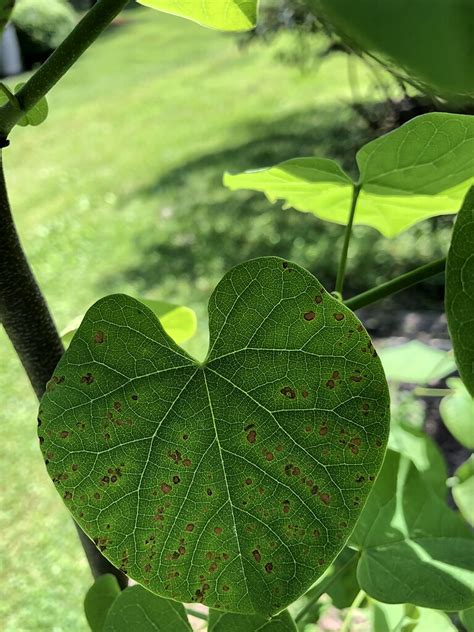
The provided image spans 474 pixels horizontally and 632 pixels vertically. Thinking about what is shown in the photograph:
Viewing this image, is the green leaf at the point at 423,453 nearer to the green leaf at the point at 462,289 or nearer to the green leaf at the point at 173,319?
the green leaf at the point at 173,319

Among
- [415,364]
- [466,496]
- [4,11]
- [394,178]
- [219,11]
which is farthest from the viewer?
[415,364]

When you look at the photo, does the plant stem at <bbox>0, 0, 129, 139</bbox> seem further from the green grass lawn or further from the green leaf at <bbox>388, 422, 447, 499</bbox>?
the green grass lawn

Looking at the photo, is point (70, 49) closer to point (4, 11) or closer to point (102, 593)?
point (4, 11)

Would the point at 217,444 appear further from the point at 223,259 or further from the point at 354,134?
the point at 354,134

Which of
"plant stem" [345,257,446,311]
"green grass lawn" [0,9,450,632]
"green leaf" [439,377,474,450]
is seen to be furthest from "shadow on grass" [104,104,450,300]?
Result: "plant stem" [345,257,446,311]

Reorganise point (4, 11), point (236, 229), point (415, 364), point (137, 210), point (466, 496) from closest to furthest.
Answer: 1. point (4, 11)
2. point (466, 496)
3. point (415, 364)
4. point (236, 229)
5. point (137, 210)

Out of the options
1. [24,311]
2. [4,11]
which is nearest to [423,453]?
[24,311]

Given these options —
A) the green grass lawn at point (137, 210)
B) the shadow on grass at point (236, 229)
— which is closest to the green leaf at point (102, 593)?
the green grass lawn at point (137, 210)
